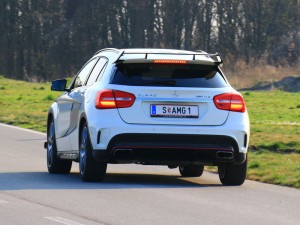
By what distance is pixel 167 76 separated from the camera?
13570 mm

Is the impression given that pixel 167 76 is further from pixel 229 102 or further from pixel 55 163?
pixel 55 163

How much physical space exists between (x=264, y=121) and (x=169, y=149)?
44.4ft

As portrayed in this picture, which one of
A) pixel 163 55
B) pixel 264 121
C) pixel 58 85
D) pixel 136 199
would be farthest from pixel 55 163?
pixel 264 121

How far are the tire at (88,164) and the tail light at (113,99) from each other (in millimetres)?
456

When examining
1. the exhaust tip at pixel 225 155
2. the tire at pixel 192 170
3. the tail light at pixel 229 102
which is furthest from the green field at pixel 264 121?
the tail light at pixel 229 102

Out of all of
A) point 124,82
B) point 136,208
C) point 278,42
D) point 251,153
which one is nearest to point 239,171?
point 124,82

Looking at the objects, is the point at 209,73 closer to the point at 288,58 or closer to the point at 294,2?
the point at 288,58

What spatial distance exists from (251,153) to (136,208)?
24.7 ft

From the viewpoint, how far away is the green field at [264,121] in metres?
15.9

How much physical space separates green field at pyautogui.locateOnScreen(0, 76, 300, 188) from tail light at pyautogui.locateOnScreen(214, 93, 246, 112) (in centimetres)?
132

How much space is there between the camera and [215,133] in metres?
13.3

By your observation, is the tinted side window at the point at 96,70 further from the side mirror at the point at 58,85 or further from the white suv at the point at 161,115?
the side mirror at the point at 58,85

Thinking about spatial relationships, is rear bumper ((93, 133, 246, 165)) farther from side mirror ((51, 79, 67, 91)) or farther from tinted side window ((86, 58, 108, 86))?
side mirror ((51, 79, 67, 91))

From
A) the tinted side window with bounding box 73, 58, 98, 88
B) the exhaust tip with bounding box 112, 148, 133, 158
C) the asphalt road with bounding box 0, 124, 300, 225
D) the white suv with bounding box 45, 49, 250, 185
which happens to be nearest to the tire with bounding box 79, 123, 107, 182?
the white suv with bounding box 45, 49, 250, 185
